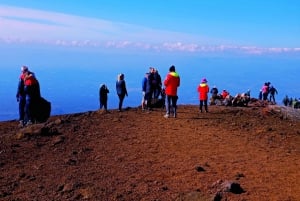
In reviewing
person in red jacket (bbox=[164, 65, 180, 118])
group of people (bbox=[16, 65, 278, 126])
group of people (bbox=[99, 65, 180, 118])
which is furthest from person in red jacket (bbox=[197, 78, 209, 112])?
person in red jacket (bbox=[164, 65, 180, 118])

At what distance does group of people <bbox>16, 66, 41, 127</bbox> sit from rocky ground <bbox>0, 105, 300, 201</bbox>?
1.15 meters

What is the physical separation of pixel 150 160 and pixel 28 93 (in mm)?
7716

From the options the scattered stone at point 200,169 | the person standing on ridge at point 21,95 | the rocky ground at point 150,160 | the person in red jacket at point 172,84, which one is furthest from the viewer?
the person in red jacket at point 172,84

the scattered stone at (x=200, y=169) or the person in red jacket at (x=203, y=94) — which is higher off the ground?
the person in red jacket at (x=203, y=94)

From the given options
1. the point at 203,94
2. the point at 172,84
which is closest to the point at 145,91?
the point at 203,94

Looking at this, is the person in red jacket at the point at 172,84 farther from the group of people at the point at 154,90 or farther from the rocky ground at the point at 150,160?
the rocky ground at the point at 150,160

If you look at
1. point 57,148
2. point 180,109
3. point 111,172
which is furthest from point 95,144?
point 180,109

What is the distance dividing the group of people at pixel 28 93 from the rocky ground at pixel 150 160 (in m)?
1.15

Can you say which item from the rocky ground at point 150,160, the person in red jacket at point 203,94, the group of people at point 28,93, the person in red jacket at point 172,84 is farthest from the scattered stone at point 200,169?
the person in red jacket at point 203,94

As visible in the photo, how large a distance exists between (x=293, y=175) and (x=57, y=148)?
282 inches

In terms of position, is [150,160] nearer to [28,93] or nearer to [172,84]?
[28,93]

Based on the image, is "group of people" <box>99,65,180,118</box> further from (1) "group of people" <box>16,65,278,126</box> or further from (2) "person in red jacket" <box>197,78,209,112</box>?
(2) "person in red jacket" <box>197,78,209,112</box>

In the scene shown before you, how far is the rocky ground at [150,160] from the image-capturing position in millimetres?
11477

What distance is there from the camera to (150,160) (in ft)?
47.1
